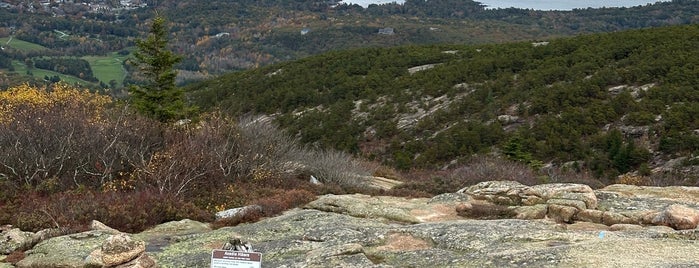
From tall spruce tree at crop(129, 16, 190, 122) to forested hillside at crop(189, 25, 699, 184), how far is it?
9.88 feet

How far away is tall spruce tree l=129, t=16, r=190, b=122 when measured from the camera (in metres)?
28.5

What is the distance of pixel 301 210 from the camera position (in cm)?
1519

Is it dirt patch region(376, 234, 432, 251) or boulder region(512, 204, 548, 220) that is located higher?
dirt patch region(376, 234, 432, 251)

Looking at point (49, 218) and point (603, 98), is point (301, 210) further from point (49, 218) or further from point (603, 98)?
point (603, 98)

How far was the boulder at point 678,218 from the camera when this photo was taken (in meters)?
11.2

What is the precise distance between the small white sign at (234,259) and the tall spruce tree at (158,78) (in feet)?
70.3

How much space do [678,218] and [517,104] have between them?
1232 inches

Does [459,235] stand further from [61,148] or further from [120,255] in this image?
[61,148]

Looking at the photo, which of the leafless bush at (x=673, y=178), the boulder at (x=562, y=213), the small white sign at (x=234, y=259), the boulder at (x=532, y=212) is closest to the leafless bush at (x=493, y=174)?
the leafless bush at (x=673, y=178)

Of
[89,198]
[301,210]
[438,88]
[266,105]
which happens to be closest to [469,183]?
[301,210]

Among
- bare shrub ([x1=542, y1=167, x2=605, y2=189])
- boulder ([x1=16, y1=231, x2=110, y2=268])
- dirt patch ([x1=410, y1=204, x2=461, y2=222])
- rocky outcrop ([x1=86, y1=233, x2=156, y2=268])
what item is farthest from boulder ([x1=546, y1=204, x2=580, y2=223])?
boulder ([x1=16, y1=231, x2=110, y2=268])

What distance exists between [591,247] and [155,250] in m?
8.13

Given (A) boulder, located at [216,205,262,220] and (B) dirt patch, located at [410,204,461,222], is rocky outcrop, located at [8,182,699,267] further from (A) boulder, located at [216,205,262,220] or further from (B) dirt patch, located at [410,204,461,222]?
(A) boulder, located at [216,205,262,220]

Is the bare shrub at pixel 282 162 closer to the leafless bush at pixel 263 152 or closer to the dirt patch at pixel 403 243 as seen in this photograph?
the leafless bush at pixel 263 152
